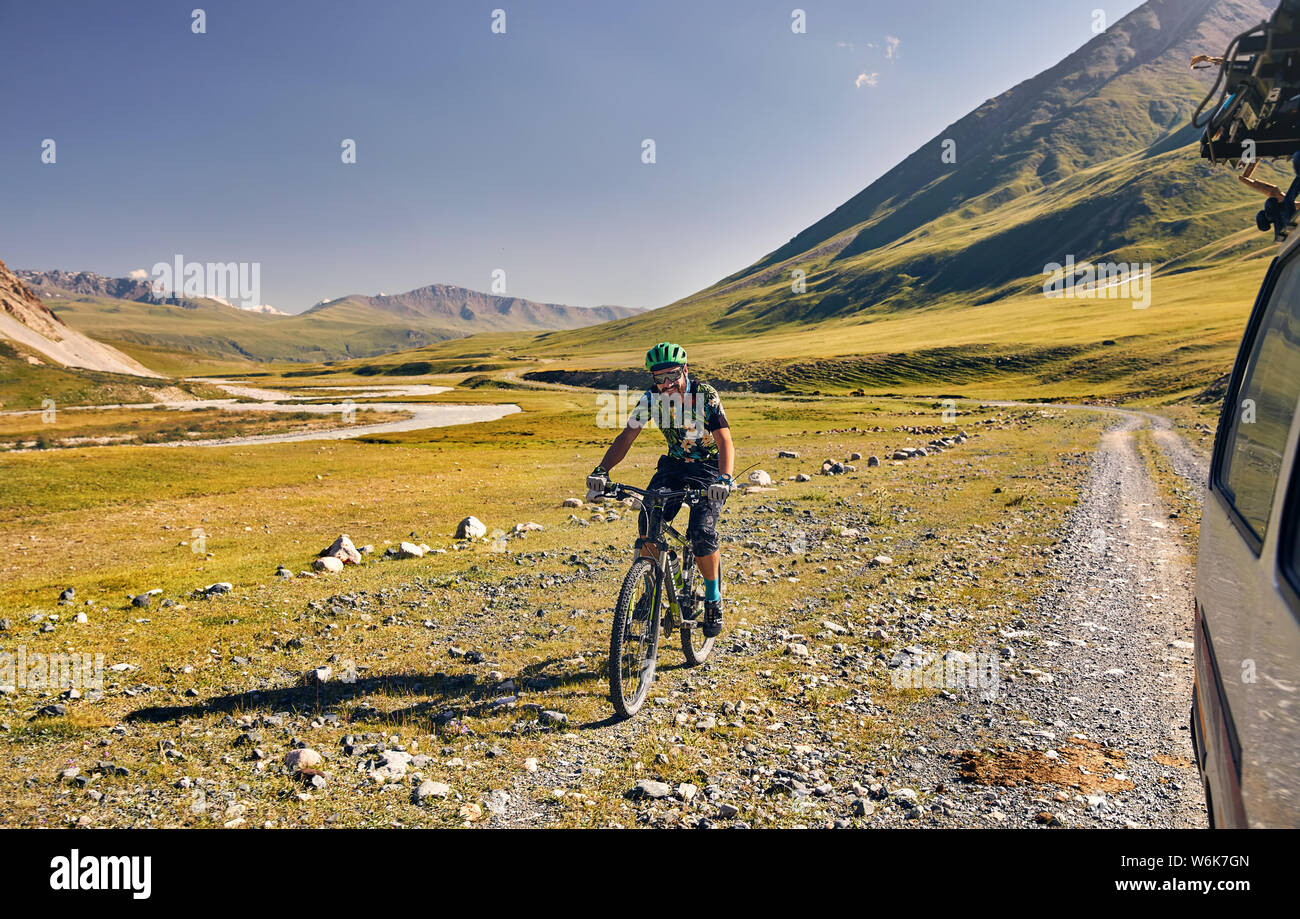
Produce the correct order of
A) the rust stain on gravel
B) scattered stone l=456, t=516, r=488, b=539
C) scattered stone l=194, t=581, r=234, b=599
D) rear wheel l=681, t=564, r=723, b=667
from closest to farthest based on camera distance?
1. the rust stain on gravel
2. rear wheel l=681, t=564, r=723, b=667
3. scattered stone l=194, t=581, r=234, b=599
4. scattered stone l=456, t=516, r=488, b=539

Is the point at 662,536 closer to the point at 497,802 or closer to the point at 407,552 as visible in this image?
the point at 497,802

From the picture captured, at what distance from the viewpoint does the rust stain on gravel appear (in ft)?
19.2

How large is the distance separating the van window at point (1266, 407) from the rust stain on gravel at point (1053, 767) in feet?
9.73

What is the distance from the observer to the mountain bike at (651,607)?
293 inches

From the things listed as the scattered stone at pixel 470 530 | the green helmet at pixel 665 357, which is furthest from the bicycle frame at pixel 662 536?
the scattered stone at pixel 470 530

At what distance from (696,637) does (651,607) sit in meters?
1.51

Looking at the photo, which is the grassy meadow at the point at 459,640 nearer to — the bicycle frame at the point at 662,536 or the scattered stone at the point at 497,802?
the scattered stone at the point at 497,802

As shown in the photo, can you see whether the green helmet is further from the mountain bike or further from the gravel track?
the gravel track

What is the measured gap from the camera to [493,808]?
577 cm

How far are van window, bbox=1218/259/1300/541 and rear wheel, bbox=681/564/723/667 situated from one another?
5.84m

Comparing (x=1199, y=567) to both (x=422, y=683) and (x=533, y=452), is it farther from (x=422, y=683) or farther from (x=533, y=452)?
(x=533, y=452)

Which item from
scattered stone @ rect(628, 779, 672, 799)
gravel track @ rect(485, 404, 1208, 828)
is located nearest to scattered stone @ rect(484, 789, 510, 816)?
gravel track @ rect(485, 404, 1208, 828)

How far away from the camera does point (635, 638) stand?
306 inches
